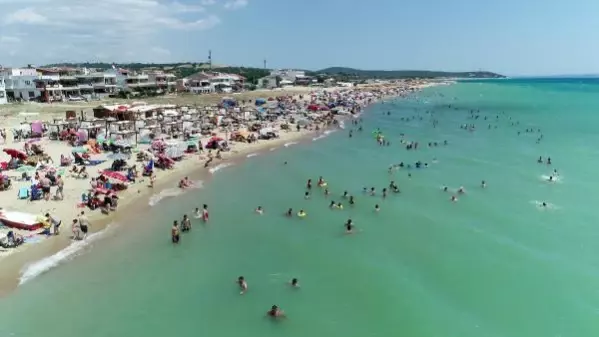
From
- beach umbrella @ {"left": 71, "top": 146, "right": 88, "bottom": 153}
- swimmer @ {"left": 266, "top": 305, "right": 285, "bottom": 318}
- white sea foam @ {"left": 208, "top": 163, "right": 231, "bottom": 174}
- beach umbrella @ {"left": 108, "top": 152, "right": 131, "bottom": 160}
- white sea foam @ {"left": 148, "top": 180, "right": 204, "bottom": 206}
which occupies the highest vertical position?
beach umbrella @ {"left": 71, "top": 146, "right": 88, "bottom": 153}

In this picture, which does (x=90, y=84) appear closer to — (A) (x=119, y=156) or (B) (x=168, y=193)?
(A) (x=119, y=156)

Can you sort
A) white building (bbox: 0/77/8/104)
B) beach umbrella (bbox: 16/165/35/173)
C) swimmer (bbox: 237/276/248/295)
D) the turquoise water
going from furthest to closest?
white building (bbox: 0/77/8/104) → beach umbrella (bbox: 16/165/35/173) → swimmer (bbox: 237/276/248/295) → the turquoise water

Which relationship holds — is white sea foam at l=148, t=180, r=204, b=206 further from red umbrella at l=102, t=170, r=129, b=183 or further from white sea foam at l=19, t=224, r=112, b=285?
white sea foam at l=19, t=224, r=112, b=285

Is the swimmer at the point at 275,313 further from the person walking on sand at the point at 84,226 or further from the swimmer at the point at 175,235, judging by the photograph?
the person walking on sand at the point at 84,226

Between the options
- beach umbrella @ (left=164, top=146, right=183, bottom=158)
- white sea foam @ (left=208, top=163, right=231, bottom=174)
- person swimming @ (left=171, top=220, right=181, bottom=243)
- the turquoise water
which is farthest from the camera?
beach umbrella @ (left=164, top=146, right=183, bottom=158)

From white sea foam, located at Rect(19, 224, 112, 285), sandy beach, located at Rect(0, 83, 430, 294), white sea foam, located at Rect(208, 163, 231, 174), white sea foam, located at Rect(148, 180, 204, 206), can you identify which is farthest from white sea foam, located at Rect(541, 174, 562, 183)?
white sea foam, located at Rect(19, 224, 112, 285)

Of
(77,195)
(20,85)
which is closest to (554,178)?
(77,195)

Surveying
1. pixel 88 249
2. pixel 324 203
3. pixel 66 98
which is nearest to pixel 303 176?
pixel 324 203
